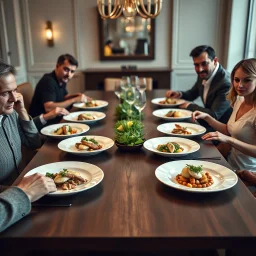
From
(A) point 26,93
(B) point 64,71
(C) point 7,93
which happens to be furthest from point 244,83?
(A) point 26,93

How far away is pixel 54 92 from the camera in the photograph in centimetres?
270

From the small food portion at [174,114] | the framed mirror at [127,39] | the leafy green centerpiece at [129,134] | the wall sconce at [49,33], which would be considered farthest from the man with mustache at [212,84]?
the wall sconce at [49,33]

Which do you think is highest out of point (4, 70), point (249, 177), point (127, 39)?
point (127, 39)

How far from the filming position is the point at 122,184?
1.14 metres

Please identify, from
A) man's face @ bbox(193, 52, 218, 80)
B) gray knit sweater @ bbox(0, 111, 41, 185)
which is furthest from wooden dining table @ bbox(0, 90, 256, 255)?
man's face @ bbox(193, 52, 218, 80)

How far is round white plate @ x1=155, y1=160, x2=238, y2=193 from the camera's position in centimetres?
105

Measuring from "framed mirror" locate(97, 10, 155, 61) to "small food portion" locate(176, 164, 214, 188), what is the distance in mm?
3789

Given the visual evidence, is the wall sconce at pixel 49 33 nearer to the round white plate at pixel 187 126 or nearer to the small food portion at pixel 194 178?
the round white plate at pixel 187 126

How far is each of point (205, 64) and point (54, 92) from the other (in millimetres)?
1358

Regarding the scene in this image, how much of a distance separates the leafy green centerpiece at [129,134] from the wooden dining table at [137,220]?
0.25 metres

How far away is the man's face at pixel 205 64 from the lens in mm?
2409

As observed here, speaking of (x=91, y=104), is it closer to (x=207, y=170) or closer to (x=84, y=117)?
(x=84, y=117)

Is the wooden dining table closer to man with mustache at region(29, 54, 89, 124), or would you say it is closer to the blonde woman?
the blonde woman
